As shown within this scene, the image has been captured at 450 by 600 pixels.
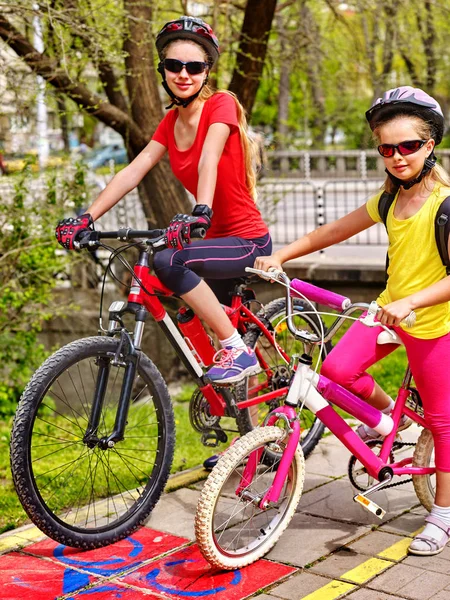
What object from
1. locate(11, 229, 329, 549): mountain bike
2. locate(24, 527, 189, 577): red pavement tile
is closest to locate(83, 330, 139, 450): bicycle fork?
locate(11, 229, 329, 549): mountain bike

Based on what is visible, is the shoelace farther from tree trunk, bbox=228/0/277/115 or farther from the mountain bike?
tree trunk, bbox=228/0/277/115

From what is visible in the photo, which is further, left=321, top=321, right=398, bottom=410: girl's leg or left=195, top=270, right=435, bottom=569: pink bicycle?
left=321, top=321, right=398, bottom=410: girl's leg

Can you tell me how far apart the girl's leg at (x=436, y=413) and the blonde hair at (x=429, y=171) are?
2.03ft

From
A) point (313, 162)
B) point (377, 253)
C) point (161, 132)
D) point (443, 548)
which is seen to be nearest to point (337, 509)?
point (443, 548)

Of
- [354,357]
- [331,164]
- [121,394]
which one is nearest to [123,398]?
[121,394]

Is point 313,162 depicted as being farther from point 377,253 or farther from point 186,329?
point 186,329

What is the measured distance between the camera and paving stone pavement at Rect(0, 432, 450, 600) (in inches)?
146

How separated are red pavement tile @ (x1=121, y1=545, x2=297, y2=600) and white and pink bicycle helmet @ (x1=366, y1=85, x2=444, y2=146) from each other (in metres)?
1.85

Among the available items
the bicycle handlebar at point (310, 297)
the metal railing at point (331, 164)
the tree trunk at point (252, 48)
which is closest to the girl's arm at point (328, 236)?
the bicycle handlebar at point (310, 297)

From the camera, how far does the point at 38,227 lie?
8016mm

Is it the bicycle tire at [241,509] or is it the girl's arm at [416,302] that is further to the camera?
the bicycle tire at [241,509]

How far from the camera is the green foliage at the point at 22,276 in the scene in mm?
7828

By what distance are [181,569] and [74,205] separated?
531 centimetres

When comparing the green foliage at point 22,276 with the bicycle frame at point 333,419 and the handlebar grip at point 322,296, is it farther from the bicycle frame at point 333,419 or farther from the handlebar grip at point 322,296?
the bicycle frame at point 333,419
